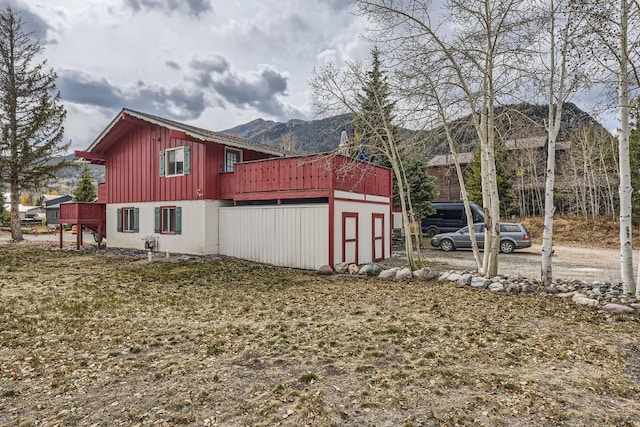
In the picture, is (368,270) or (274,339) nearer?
(274,339)

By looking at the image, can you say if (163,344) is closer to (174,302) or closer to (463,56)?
(174,302)

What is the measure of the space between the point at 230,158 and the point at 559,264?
13249 mm

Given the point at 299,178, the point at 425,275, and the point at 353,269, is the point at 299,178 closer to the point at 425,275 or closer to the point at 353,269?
the point at 353,269

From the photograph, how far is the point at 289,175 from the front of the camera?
42.0 feet

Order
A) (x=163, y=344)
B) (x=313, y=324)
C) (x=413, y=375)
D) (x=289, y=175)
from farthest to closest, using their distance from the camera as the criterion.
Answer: (x=289, y=175), (x=313, y=324), (x=163, y=344), (x=413, y=375)

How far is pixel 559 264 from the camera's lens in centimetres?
1370

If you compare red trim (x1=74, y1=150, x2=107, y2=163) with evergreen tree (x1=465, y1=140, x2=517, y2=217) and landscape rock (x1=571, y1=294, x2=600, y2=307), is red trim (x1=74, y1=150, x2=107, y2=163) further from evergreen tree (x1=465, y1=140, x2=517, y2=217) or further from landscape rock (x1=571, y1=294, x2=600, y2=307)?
evergreen tree (x1=465, y1=140, x2=517, y2=217)

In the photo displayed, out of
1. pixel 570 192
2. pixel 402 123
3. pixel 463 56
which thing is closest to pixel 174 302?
pixel 402 123

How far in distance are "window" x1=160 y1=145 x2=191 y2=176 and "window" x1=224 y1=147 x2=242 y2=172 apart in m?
1.44

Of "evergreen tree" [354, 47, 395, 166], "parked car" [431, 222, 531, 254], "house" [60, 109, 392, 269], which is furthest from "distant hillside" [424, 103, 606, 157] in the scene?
"parked car" [431, 222, 531, 254]

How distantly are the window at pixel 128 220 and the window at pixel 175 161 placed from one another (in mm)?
2701

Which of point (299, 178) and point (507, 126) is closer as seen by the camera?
point (507, 126)

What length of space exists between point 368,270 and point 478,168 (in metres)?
23.4

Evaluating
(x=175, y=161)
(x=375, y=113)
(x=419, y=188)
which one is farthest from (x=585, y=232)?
(x=175, y=161)
